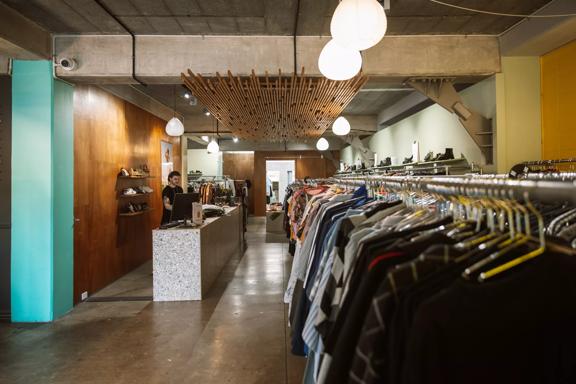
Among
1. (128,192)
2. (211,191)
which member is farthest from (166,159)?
(128,192)

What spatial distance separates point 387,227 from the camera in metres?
1.36

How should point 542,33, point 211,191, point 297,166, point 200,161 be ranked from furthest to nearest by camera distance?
point 297,166
point 200,161
point 211,191
point 542,33

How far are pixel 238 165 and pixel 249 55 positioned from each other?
1204 cm

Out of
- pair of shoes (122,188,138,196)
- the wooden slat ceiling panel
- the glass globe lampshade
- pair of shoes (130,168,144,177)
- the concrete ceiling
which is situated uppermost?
the concrete ceiling

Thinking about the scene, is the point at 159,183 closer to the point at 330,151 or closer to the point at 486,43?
the point at 486,43

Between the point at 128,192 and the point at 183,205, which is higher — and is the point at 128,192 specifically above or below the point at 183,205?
above

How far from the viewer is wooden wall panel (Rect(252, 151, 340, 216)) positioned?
16281 millimetres

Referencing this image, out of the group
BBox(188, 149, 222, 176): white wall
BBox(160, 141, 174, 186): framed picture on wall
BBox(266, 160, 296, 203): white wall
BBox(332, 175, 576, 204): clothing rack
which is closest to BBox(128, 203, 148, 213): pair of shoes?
BBox(160, 141, 174, 186): framed picture on wall

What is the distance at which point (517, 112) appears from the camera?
189 inches

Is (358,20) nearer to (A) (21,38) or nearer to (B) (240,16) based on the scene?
(B) (240,16)

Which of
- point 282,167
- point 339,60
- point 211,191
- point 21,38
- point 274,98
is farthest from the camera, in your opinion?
point 282,167

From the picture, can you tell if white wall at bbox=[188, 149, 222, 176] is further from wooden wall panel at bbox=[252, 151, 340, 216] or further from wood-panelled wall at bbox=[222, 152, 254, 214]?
wooden wall panel at bbox=[252, 151, 340, 216]

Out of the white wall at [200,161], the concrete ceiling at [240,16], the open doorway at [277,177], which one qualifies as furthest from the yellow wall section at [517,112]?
the white wall at [200,161]

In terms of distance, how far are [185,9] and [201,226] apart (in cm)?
268
